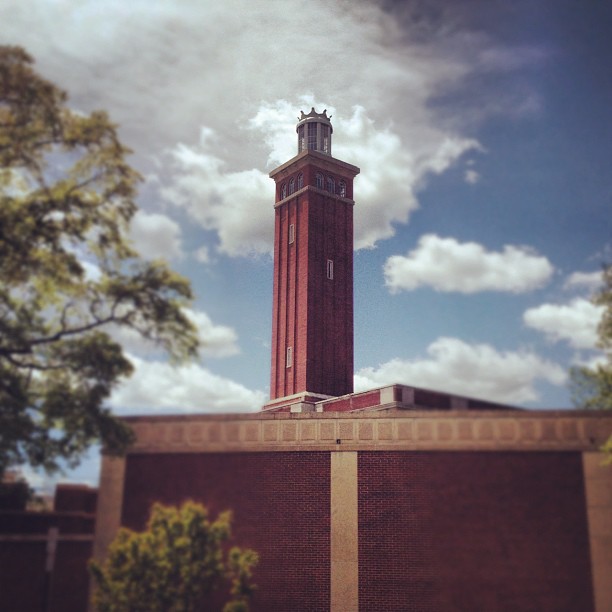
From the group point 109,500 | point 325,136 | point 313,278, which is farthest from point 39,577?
point 325,136

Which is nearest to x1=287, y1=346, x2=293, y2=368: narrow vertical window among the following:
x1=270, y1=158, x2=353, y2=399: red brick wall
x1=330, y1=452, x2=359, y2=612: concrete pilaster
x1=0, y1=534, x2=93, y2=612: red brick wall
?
x1=270, y1=158, x2=353, y2=399: red brick wall

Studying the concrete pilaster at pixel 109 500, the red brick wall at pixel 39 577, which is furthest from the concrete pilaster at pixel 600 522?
the red brick wall at pixel 39 577

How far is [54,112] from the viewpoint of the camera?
1675 cm

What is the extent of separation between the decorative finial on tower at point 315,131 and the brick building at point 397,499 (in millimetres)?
29245

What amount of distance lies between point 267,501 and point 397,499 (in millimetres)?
3789

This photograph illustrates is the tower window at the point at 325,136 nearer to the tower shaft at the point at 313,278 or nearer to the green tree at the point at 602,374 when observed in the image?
the tower shaft at the point at 313,278

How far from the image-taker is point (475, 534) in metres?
17.4

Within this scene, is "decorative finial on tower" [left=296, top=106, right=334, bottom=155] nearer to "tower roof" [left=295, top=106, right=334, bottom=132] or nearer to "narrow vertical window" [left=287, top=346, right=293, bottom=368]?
"tower roof" [left=295, top=106, right=334, bottom=132]

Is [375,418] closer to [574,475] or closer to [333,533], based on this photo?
[333,533]

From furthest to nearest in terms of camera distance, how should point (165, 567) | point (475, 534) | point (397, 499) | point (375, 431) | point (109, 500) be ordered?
point (375, 431)
point (109, 500)
point (397, 499)
point (475, 534)
point (165, 567)

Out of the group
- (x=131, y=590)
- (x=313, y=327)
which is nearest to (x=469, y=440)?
(x=131, y=590)

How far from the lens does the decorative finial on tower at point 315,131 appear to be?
44.6 meters

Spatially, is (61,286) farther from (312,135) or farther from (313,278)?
(312,135)

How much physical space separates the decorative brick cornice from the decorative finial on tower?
95.2ft
